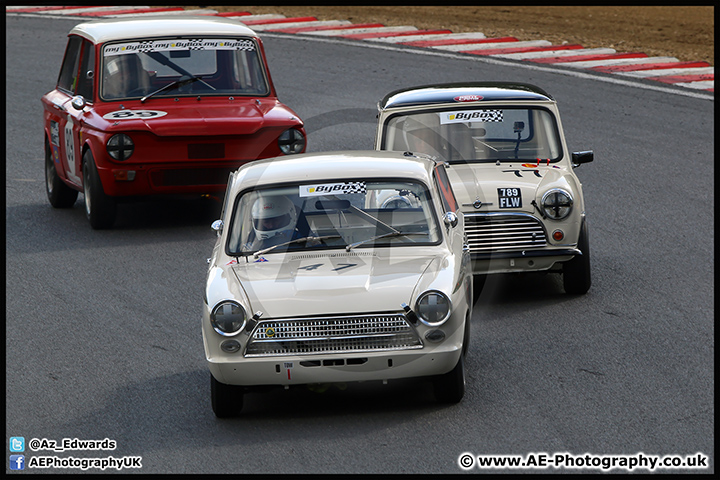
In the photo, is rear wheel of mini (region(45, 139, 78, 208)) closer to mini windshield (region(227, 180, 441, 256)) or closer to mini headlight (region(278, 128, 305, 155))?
mini headlight (region(278, 128, 305, 155))

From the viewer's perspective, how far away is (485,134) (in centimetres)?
967

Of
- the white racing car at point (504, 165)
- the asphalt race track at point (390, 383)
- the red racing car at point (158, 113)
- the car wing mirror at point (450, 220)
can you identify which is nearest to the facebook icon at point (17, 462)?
Answer: the asphalt race track at point (390, 383)

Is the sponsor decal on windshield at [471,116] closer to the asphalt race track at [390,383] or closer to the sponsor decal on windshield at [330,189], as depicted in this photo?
the asphalt race track at [390,383]

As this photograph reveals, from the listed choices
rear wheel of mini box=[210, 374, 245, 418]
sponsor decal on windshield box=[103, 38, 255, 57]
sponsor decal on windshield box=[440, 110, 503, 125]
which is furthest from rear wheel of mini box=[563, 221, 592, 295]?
sponsor decal on windshield box=[103, 38, 255, 57]

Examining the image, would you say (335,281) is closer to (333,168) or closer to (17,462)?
(333,168)

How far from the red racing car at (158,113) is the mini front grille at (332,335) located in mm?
5021

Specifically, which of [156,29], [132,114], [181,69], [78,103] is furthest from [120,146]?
[156,29]

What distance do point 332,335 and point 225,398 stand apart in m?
0.75

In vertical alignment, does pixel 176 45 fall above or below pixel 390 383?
above

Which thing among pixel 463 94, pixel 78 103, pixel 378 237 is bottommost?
pixel 378 237

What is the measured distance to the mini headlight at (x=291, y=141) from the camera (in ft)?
36.9

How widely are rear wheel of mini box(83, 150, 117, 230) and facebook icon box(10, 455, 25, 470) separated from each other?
17.7 ft

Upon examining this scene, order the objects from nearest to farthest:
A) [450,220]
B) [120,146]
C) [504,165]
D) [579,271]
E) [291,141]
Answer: [450,220] < [579,271] < [504,165] < [120,146] < [291,141]
